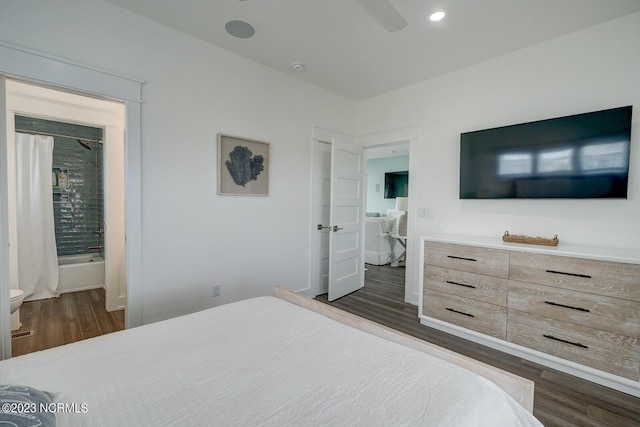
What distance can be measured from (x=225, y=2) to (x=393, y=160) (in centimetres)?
584

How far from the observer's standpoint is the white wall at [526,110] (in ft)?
6.86

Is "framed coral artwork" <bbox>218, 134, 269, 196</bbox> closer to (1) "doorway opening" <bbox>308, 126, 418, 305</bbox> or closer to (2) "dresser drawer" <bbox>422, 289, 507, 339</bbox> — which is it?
(1) "doorway opening" <bbox>308, 126, 418, 305</bbox>

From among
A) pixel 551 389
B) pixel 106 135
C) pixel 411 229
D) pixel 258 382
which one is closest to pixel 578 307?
pixel 551 389

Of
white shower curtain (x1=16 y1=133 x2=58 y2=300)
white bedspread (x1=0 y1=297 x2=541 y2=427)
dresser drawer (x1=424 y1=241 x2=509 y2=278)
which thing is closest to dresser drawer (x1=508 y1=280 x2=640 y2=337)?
dresser drawer (x1=424 y1=241 x2=509 y2=278)

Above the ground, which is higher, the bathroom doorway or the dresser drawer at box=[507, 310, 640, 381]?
the bathroom doorway

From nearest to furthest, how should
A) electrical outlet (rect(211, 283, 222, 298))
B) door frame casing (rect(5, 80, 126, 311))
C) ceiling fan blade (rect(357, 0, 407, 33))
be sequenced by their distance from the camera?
ceiling fan blade (rect(357, 0, 407, 33))
electrical outlet (rect(211, 283, 222, 298))
door frame casing (rect(5, 80, 126, 311))

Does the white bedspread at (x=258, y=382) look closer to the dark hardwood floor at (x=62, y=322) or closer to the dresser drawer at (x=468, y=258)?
the dresser drawer at (x=468, y=258)

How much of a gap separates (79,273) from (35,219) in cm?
83

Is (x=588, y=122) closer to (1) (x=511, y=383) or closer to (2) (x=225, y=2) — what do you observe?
(1) (x=511, y=383)

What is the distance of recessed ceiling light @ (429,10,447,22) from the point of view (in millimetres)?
2023

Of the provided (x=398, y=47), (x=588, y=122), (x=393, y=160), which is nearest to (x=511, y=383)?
(x=588, y=122)

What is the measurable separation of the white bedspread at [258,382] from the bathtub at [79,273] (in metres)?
3.25

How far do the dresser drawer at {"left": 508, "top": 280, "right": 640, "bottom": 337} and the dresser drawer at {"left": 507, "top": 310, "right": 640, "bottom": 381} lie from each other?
4 centimetres

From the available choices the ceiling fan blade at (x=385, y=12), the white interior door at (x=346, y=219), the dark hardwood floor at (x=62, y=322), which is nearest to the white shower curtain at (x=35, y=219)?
the dark hardwood floor at (x=62, y=322)
